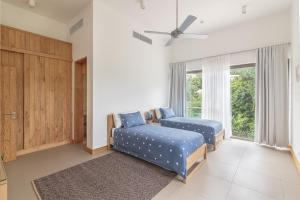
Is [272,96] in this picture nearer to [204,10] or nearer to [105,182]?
[204,10]

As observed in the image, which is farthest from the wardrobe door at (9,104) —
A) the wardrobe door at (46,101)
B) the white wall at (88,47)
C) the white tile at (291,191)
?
the white tile at (291,191)

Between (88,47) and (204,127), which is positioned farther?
(204,127)

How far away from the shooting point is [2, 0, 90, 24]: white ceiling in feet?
11.1

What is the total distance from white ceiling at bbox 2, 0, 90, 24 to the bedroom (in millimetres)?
24

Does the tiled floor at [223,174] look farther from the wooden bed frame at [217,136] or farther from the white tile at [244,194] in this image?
the wooden bed frame at [217,136]

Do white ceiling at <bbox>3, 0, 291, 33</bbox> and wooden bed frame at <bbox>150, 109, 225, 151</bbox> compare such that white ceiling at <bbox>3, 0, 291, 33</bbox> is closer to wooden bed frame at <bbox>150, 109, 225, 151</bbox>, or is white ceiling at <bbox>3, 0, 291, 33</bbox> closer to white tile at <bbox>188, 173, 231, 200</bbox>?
wooden bed frame at <bbox>150, 109, 225, 151</bbox>

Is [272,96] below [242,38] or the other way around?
below

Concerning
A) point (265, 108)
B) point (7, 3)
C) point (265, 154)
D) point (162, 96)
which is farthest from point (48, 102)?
point (265, 108)

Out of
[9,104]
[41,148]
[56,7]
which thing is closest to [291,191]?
[41,148]

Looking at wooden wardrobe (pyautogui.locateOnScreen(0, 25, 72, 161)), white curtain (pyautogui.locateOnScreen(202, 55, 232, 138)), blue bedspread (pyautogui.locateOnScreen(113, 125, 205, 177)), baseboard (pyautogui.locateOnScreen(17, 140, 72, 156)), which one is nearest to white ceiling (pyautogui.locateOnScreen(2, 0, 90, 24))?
wooden wardrobe (pyautogui.locateOnScreen(0, 25, 72, 161))

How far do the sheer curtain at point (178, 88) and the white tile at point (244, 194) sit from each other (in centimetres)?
353

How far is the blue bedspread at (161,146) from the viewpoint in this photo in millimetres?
2410

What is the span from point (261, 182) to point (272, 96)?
2467mm

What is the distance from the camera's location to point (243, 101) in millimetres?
4570
